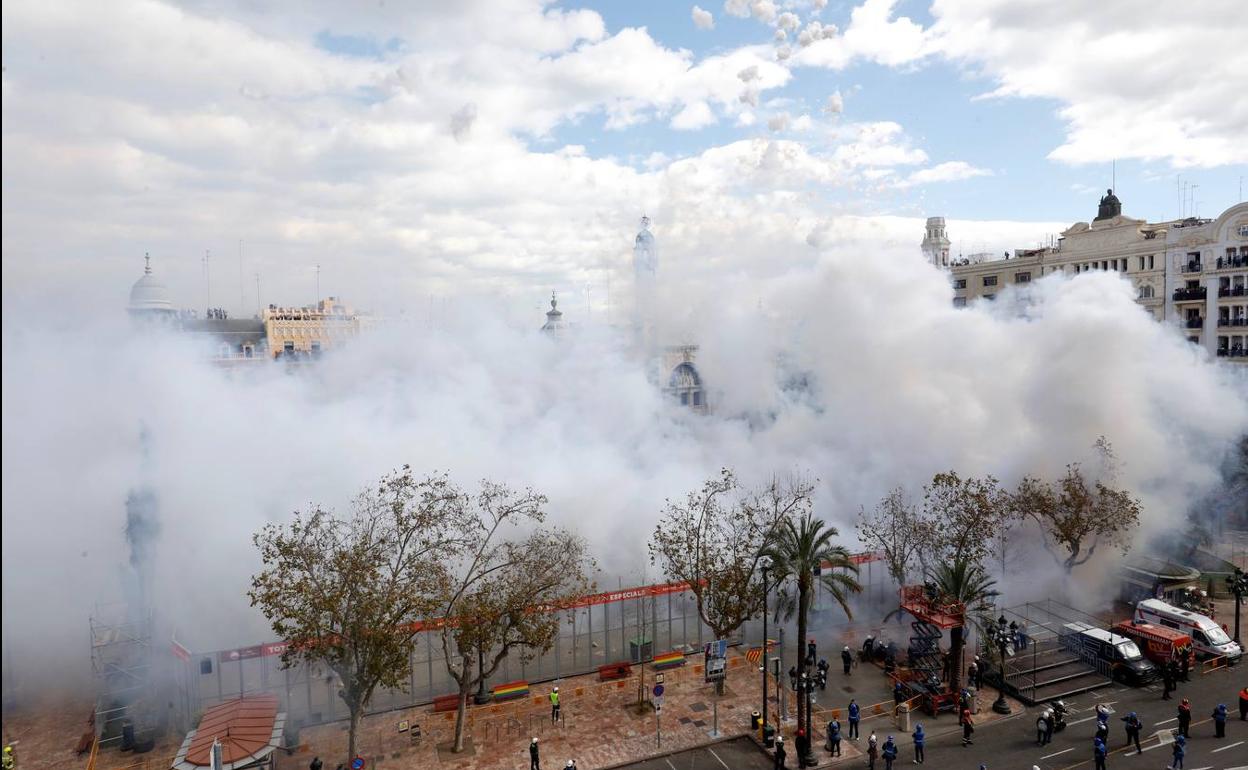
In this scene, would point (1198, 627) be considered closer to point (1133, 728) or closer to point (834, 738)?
point (1133, 728)

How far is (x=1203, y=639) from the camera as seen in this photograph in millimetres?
29078

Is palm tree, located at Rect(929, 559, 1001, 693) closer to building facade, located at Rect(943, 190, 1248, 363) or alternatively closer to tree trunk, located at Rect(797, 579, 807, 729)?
A: tree trunk, located at Rect(797, 579, 807, 729)

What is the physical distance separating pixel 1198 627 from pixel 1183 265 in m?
37.2

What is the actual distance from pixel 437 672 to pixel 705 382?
39284 millimetres

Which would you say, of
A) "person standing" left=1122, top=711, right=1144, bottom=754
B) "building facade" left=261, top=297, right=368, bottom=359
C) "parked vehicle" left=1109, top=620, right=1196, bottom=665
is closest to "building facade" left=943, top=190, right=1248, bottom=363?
"parked vehicle" left=1109, top=620, right=1196, bottom=665

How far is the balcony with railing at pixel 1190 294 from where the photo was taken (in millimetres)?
54844

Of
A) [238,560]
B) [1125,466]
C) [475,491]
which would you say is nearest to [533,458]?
[475,491]

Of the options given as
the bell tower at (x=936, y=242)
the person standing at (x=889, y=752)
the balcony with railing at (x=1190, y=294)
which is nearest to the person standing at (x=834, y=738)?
the person standing at (x=889, y=752)

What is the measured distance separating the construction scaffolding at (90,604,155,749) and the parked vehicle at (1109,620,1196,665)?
1345 inches

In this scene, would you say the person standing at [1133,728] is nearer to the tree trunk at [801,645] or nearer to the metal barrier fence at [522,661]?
the tree trunk at [801,645]

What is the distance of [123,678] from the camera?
82.7 feet

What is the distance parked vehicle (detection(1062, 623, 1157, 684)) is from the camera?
27.2 m

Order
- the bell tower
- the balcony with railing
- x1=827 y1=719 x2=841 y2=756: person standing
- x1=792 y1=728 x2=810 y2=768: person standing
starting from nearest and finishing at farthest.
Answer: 1. x1=792 y1=728 x2=810 y2=768: person standing
2. x1=827 y1=719 x2=841 y2=756: person standing
3. the balcony with railing
4. the bell tower

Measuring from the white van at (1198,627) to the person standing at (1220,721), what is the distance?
604 cm
